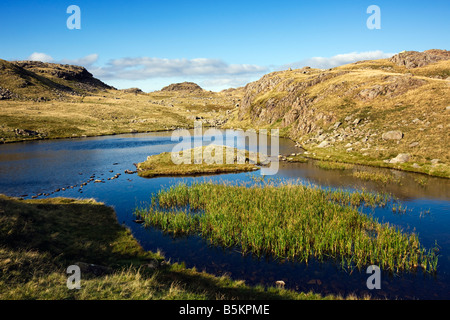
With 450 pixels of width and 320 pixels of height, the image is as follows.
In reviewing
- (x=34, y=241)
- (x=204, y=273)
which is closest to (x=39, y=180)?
(x=34, y=241)

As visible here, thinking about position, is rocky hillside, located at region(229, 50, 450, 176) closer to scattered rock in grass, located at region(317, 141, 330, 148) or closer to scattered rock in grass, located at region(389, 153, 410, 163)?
scattered rock in grass, located at region(317, 141, 330, 148)

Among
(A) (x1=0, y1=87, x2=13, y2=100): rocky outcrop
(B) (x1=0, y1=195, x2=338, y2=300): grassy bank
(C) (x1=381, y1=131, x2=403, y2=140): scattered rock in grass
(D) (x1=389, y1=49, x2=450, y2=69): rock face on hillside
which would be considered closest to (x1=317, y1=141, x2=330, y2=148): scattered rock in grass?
(C) (x1=381, y1=131, x2=403, y2=140): scattered rock in grass

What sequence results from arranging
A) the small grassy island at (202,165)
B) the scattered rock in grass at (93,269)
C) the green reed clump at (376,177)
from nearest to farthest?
1. the scattered rock in grass at (93,269)
2. the green reed clump at (376,177)
3. the small grassy island at (202,165)

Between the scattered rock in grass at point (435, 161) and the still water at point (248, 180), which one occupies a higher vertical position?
the scattered rock in grass at point (435, 161)

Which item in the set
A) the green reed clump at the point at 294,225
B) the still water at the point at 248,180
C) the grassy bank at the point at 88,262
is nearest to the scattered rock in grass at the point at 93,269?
the grassy bank at the point at 88,262

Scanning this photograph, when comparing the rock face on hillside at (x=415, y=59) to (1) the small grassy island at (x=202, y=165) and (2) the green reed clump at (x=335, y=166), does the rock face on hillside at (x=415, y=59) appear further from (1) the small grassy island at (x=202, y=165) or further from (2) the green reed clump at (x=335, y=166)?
(1) the small grassy island at (x=202, y=165)

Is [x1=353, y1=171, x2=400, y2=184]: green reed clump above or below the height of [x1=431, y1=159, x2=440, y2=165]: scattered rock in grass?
below
